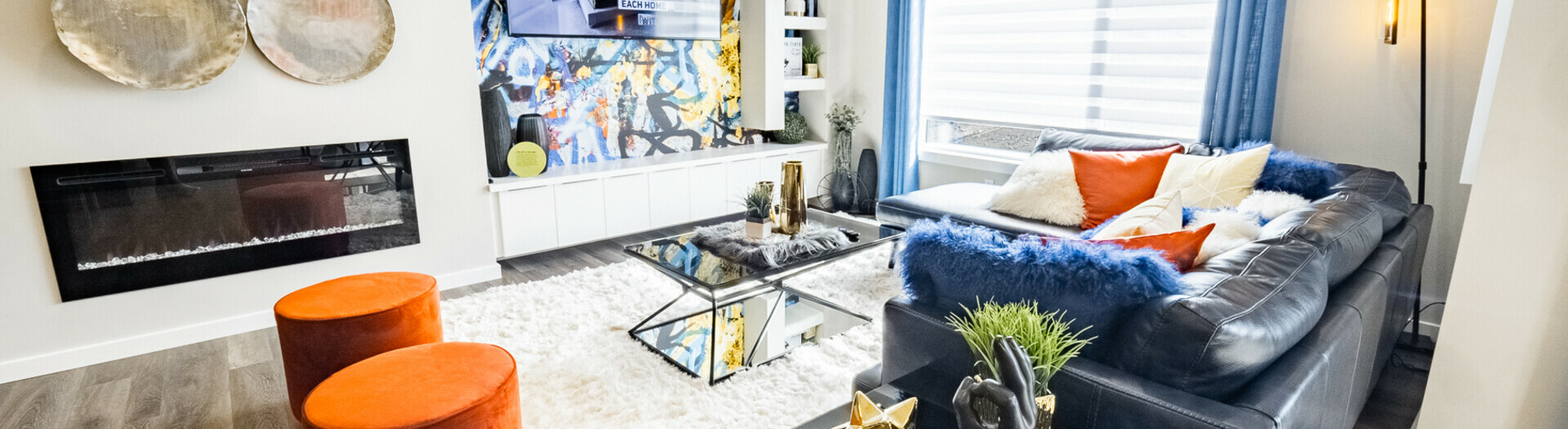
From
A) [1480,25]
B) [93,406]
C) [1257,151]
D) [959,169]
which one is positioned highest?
[1480,25]

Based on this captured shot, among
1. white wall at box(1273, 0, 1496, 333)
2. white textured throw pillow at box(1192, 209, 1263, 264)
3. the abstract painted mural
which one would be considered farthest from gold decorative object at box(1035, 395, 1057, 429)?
the abstract painted mural

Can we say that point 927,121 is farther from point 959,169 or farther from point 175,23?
point 175,23

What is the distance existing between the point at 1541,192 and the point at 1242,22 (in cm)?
221

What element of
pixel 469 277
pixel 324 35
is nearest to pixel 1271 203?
pixel 469 277

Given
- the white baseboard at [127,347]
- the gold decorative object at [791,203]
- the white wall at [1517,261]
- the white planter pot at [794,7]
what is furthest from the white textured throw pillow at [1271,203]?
the white baseboard at [127,347]

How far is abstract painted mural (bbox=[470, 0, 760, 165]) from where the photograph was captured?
162 inches

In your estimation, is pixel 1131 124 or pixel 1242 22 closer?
pixel 1242 22

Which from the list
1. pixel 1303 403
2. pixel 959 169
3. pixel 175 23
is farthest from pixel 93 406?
pixel 959 169

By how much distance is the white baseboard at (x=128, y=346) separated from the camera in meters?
2.67

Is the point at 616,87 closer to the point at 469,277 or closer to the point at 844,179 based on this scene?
the point at 469,277

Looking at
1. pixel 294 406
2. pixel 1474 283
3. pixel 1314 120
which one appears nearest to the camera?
pixel 1474 283

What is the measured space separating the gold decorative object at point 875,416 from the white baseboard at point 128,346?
3070 mm

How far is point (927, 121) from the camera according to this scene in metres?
5.14

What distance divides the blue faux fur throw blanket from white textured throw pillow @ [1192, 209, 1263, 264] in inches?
16.7
